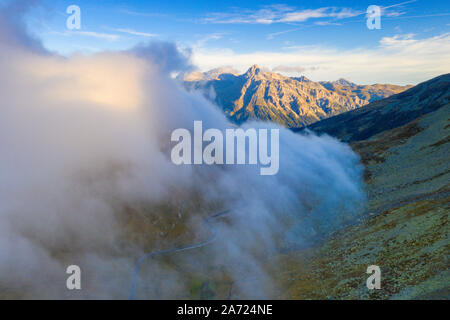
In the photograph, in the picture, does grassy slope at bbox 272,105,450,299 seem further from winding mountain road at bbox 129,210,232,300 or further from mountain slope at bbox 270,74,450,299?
winding mountain road at bbox 129,210,232,300

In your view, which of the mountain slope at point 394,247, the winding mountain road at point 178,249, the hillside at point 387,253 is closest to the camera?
the mountain slope at point 394,247

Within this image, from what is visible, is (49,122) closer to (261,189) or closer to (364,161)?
(261,189)

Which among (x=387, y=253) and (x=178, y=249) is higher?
(x=178, y=249)

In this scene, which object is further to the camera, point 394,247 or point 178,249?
point 178,249

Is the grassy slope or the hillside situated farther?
the hillside

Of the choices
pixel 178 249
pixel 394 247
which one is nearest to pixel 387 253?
pixel 394 247

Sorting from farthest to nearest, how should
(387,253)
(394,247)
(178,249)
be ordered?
(178,249), (394,247), (387,253)

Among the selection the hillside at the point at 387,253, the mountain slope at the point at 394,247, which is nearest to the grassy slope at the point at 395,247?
the mountain slope at the point at 394,247

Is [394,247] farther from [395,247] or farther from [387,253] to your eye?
[387,253]

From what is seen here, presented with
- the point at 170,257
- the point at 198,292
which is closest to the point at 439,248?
the point at 198,292

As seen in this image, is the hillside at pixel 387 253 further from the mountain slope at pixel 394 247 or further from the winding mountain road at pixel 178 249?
the winding mountain road at pixel 178 249

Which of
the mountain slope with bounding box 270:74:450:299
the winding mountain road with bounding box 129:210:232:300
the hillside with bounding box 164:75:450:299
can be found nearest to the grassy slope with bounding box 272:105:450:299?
the mountain slope with bounding box 270:74:450:299
